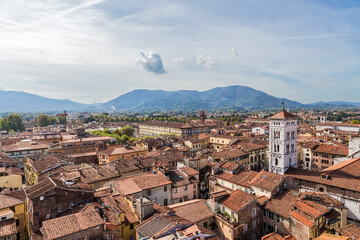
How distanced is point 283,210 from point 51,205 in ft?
82.7

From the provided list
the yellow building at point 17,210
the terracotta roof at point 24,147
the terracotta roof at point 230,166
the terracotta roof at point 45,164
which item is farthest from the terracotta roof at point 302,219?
the terracotta roof at point 24,147

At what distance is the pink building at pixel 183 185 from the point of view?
34.5 metres

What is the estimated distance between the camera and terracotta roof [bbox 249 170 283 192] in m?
31.0

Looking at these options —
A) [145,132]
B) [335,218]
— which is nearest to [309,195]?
[335,218]

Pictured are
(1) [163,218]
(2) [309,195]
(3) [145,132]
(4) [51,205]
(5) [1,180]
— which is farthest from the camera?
(3) [145,132]

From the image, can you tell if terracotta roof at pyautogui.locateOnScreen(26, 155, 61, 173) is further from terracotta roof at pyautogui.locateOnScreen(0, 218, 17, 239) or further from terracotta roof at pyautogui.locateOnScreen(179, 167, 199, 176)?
terracotta roof at pyautogui.locateOnScreen(179, 167, 199, 176)

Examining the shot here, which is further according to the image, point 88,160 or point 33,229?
point 88,160

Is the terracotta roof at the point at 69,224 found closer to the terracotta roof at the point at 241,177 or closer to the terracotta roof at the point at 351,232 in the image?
the terracotta roof at the point at 241,177

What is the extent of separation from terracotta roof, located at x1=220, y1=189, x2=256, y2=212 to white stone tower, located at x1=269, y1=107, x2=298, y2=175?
19.5m

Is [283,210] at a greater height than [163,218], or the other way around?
[163,218]

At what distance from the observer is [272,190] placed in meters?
30.2

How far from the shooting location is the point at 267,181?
106 feet

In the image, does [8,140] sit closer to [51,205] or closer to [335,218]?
[51,205]

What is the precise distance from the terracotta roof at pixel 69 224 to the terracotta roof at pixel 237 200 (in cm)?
1394
